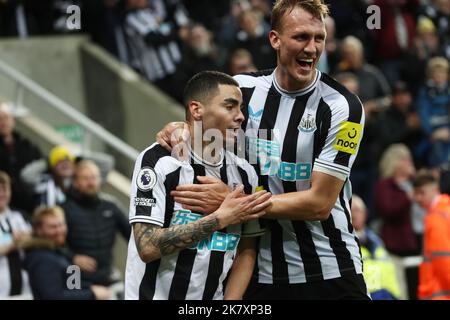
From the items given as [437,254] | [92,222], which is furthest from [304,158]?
[92,222]

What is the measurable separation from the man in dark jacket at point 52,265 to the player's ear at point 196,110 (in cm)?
278

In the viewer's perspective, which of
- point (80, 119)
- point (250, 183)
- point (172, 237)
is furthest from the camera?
point (80, 119)

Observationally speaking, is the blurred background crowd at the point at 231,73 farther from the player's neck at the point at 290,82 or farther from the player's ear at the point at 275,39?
the player's ear at the point at 275,39

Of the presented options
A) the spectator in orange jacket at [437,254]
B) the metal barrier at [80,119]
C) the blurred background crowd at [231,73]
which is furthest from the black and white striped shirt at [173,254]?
the metal barrier at [80,119]

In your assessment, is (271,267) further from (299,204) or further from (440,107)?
(440,107)

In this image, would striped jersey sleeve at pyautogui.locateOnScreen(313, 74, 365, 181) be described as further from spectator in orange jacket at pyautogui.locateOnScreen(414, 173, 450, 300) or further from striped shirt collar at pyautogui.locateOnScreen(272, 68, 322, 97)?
spectator in orange jacket at pyautogui.locateOnScreen(414, 173, 450, 300)

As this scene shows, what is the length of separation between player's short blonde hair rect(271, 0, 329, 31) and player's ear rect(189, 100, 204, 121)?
70cm

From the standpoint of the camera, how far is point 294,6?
5445mm

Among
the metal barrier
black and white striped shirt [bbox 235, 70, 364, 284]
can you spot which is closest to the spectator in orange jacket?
black and white striped shirt [bbox 235, 70, 364, 284]

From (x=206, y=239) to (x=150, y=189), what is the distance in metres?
0.37

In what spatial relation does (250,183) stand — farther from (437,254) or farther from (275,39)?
(437,254)

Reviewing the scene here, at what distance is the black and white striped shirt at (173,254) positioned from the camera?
5035mm

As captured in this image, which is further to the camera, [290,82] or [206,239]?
[290,82]
